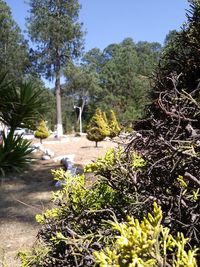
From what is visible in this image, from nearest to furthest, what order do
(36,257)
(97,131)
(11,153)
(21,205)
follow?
(36,257), (21,205), (11,153), (97,131)

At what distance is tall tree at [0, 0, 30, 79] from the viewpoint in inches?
1347

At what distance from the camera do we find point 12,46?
35469 millimetres

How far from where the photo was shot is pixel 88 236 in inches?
52.7

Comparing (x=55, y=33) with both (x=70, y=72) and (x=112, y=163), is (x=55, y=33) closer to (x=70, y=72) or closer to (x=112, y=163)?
(x=70, y=72)

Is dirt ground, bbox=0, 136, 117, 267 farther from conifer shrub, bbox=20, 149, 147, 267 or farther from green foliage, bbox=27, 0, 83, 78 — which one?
green foliage, bbox=27, 0, 83, 78

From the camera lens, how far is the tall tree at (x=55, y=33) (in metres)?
31.3

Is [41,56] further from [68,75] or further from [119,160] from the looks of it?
[119,160]

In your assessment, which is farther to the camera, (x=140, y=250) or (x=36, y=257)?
(x=36, y=257)

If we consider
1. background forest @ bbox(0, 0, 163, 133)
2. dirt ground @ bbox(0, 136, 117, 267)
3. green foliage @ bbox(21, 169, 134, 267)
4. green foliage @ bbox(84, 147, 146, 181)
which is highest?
background forest @ bbox(0, 0, 163, 133)

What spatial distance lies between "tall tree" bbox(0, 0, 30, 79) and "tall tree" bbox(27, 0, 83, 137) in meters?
1.92

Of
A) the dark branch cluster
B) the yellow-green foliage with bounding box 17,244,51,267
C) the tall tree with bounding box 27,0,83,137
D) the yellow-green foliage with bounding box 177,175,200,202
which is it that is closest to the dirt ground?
the yellow-green foliage with bounding box 17,244,51,267

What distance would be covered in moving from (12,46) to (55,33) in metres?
6.21

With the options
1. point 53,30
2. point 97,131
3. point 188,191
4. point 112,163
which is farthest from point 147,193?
point 53,30

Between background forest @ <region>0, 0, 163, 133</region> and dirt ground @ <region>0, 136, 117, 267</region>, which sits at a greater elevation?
background forest @ <region>0, 0, 163, 133</region>
